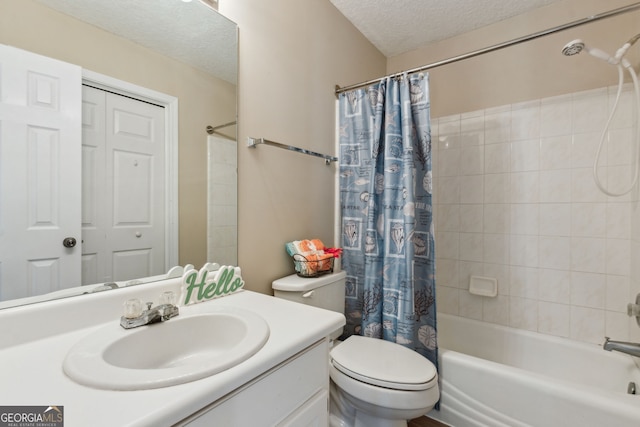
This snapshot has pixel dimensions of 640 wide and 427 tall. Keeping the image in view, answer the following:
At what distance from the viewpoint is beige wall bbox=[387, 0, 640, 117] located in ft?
5.24

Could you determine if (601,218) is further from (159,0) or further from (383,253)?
(159,0)

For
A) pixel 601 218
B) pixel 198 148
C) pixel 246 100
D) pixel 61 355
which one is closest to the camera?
pixel 61 355

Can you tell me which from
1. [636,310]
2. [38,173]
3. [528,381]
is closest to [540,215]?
[636,310]

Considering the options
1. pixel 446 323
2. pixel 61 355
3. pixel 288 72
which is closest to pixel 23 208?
pixel 61 355

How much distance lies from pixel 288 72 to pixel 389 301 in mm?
1329

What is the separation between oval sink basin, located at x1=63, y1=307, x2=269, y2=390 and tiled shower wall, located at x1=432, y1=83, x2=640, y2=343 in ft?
5.63

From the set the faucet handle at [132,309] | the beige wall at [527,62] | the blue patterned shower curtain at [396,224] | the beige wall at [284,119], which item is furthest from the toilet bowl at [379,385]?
the beige wall at [527,62]

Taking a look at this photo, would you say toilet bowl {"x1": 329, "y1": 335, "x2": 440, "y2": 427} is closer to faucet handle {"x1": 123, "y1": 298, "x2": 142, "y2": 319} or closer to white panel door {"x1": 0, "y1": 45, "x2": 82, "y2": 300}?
faucet handle {"x1": 123, "y1": 298, "x2": 142, "y2": 319}

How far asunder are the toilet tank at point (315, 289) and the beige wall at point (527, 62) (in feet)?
5.03

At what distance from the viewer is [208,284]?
102cm

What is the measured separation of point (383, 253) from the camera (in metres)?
1.54

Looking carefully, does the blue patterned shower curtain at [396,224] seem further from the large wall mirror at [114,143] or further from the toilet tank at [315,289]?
the large wall mirror at [114,143]

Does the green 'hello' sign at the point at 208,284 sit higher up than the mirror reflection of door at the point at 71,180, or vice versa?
the mirror reflection of door at the point at 71,180

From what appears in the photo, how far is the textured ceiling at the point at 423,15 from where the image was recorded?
1.72m
